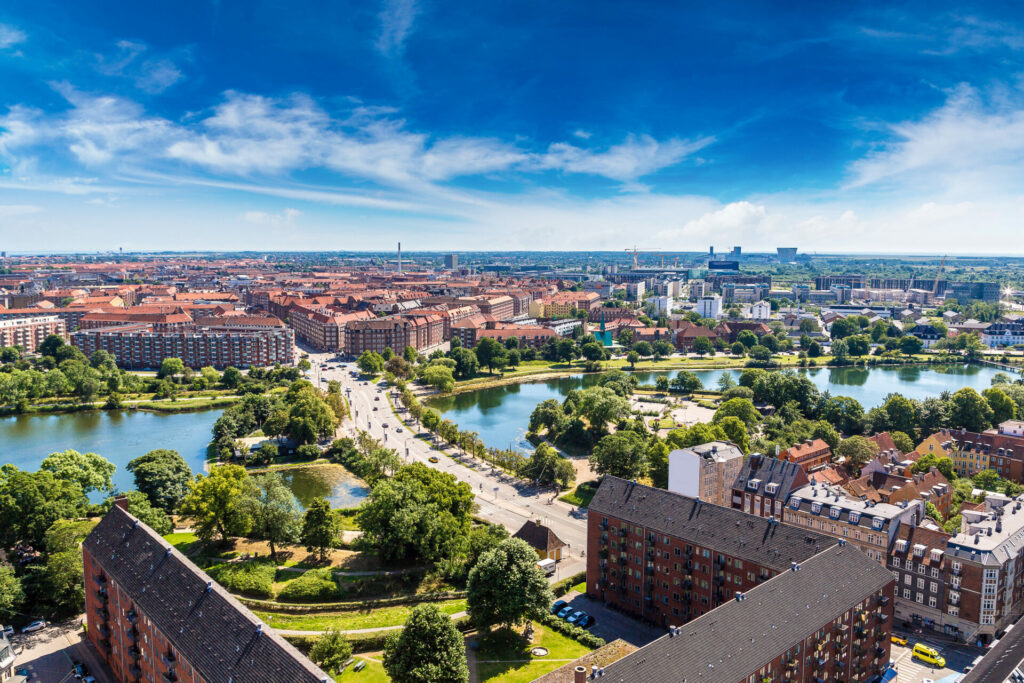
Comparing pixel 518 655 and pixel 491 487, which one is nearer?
pixel 518 655

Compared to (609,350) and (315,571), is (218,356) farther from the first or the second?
(315,571)

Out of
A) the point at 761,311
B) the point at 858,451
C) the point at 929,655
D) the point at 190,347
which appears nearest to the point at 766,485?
the point at 929,655

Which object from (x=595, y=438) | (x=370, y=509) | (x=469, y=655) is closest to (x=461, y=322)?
(x=595, y=438)

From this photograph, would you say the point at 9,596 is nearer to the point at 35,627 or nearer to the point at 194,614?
the point at 35,627

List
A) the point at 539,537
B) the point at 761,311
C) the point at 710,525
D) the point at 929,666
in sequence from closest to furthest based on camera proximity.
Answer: the point at 929,666, the point at 710,525, the point at 539,537, the point at 761,311

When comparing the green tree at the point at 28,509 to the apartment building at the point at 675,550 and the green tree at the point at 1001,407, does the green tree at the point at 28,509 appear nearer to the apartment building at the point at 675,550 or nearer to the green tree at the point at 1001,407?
the apartment building at the point at 675,550

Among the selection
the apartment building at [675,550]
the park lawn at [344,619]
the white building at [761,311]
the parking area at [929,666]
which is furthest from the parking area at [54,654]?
the white building at [761,311]
